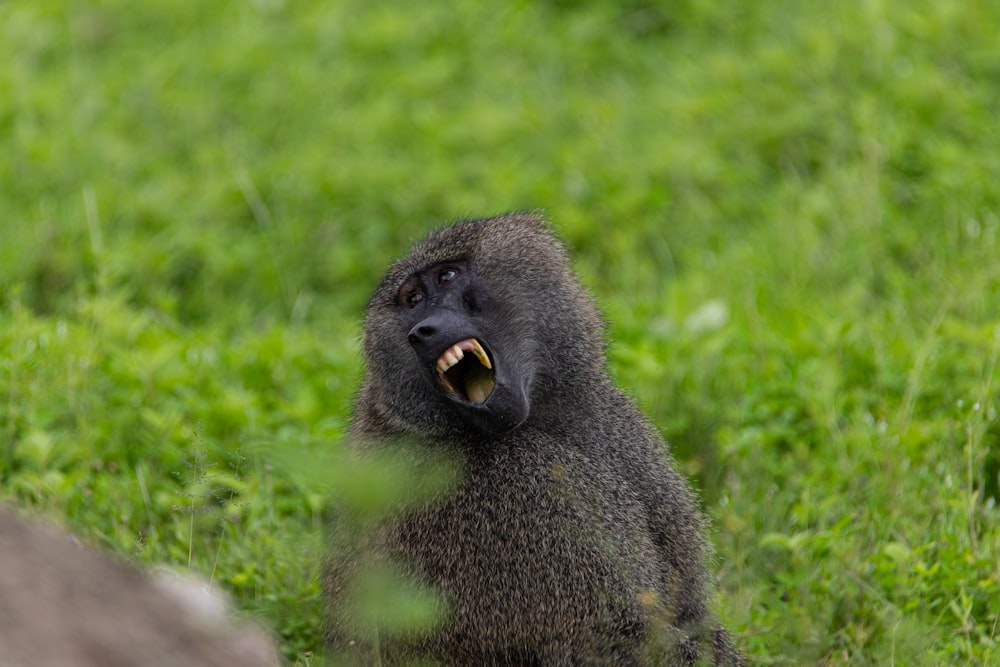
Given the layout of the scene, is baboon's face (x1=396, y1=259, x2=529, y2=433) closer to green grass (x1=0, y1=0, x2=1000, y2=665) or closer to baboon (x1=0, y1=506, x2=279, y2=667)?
green grass (x1=0, y1=0, x2=1000, y2=665)

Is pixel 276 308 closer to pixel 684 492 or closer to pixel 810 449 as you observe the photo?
pixel 810 449

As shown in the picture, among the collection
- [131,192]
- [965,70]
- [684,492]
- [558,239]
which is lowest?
[965,70]

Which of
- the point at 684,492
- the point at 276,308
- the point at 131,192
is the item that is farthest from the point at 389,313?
the point at 131,192

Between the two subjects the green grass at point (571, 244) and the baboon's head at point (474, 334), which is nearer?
the baboon's head at point (474, 334)

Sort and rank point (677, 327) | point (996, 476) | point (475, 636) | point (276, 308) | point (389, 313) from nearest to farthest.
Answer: point (475, 636) < point (389, 313) < point (996, 476) < point (677, 327) < point (276, 308)

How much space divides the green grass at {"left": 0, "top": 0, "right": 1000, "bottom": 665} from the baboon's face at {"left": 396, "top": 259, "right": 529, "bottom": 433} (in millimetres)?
418

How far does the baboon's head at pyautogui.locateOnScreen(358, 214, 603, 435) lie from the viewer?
9.68 ft

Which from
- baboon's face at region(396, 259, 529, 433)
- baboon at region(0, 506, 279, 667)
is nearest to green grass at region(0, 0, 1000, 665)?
baboon at region(0, 506, 279, 667)

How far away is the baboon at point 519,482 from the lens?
114 inches

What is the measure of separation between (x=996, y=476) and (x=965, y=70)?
2.64 m

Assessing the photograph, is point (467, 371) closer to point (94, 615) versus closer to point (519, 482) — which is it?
point (519, 482)

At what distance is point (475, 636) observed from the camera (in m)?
2.88

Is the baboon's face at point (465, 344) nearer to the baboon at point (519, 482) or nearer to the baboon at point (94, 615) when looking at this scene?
the baboon at point (519, 482)

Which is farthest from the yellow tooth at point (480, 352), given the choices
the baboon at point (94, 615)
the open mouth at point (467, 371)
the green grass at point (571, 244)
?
the baboon at point (94, 615)
